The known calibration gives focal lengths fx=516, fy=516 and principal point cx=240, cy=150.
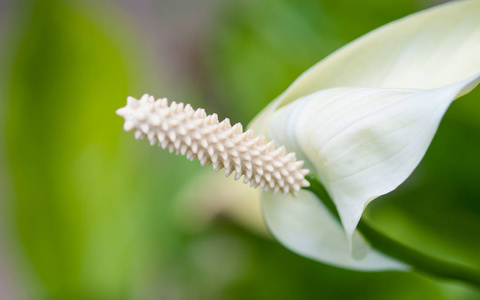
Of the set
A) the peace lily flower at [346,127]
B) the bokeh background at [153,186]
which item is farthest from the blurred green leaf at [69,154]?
the peace lily flower at [346,127]

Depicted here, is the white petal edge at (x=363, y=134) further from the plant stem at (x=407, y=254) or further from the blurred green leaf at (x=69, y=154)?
the blurred green leaf at (x=69, y=154)

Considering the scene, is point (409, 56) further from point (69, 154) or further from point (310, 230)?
point (69, 154)

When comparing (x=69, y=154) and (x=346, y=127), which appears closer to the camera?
(x=346, y=127)

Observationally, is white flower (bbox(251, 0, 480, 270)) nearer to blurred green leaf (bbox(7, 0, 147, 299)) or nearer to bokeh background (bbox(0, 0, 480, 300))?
bokeh background (bbox(0, 0, 480, 300))

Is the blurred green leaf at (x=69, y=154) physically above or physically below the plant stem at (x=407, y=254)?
above

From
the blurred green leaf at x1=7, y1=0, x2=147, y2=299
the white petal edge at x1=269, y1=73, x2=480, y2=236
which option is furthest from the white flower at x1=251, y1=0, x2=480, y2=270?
the blurred green leaf at x1=7, y1=0, x2=147, y2=299

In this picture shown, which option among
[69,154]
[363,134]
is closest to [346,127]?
[363,134]

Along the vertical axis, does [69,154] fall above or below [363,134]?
above

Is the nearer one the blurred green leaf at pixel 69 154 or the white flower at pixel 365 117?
the white flower at pixel 365 117

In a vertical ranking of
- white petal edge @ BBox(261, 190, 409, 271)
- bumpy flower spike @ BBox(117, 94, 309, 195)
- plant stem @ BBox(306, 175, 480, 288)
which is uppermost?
bumpy flower spike @ BBox(117, 94, 309, 195)
